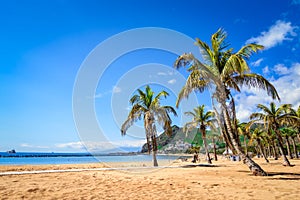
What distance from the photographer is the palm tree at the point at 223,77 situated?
11.0m

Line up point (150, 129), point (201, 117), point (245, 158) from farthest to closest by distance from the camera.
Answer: point (201, 117) → point (150, 129) → point (245, 158)

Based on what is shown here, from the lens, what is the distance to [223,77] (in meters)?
11.8

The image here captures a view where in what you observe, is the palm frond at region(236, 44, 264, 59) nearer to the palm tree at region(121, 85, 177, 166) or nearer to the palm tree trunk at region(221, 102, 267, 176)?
the palm tree trunk at region(221, 102, 267, 176)

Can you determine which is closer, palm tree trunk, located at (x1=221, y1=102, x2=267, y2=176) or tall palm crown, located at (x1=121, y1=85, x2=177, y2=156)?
palm tree trunk, located at (x1=221, y1=102, x2=267, y2=176)

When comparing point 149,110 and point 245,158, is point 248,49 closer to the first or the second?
point 245,158

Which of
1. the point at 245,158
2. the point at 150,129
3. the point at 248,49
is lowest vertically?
the point at 245,158

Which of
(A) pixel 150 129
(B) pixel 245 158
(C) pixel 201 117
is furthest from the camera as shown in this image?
(C) pixel 201 117

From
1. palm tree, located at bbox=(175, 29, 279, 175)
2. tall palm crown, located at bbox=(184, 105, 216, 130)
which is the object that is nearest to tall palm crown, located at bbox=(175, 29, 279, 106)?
palm tree, located at bbox=(175, 29, 279, 175)

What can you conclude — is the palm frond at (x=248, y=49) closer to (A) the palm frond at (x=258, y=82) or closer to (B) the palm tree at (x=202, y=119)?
(A) the palm frond at (x=258, y=82)

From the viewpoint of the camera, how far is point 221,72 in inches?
472

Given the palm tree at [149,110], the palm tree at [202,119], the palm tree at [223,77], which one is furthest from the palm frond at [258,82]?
the palm tree at [202,119]

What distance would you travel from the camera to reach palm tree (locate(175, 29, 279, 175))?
11047 millimetres

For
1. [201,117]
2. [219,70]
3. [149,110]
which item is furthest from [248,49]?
[201,117]

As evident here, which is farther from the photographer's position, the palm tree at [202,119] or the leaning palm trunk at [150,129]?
the palm tree at [202,119]
